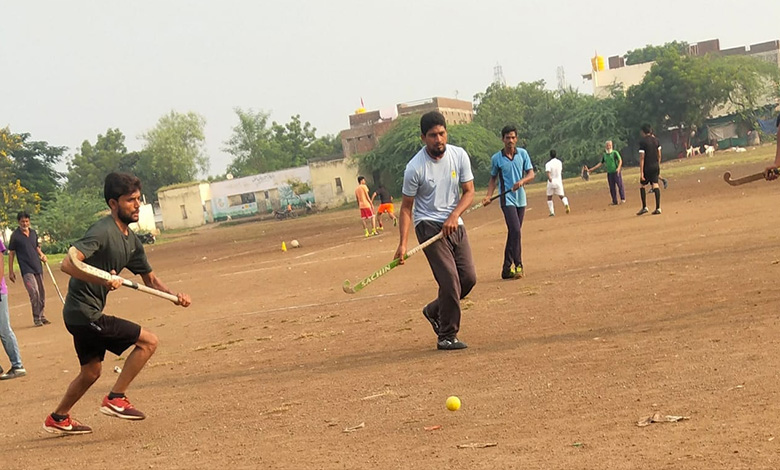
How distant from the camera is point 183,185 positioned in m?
93.8

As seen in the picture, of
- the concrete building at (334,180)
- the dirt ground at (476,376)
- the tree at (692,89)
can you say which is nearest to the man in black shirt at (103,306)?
the dirt ground at (476,376)

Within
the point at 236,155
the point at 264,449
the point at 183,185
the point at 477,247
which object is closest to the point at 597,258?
the point at 477,247

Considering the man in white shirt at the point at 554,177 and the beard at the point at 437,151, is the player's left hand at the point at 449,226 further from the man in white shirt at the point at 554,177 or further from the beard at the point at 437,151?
the man in white shirt at the point at 554,177

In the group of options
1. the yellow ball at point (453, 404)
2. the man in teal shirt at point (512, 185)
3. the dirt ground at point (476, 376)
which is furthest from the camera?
the man in teal shirt at point (512, 185)

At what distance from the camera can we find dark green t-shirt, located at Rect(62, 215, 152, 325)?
7359 mm

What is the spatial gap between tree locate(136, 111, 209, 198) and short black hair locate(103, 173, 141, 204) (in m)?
112

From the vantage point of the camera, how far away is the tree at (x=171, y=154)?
386 feet

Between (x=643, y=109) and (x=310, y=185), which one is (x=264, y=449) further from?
(x=310, y=185)

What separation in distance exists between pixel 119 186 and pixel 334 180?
256 feet

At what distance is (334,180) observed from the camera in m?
85.3

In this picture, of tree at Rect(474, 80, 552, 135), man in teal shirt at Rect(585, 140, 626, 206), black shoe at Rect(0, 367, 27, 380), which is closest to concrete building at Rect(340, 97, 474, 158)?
tree at Rect(474, 80, 552, 135)

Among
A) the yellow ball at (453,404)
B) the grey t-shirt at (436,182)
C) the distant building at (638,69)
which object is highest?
the distant building at (638,69)

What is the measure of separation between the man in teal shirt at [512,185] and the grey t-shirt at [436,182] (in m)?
4.13

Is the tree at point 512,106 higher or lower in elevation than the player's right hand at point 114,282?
higher
